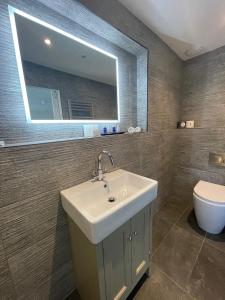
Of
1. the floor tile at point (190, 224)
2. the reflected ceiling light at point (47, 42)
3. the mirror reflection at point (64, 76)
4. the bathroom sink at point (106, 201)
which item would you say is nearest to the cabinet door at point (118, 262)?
the bathroom sink at point (106, 201)

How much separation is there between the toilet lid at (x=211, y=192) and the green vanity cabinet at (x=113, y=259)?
0.86 metres

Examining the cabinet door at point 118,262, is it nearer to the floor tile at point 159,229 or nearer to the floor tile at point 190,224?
→ the floor tile at point 159,229

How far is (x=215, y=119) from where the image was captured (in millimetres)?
1859

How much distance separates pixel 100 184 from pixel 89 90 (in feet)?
2.77

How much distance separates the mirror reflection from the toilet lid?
133cm

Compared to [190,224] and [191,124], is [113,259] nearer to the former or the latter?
[190,224]

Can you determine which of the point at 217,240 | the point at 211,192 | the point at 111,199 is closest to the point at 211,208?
the point at 211,192

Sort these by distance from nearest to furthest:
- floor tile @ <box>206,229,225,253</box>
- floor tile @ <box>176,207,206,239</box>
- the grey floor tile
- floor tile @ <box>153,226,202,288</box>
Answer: the grey floor tile, floor tile @ <box>153,226,202,288</box>, floor tile @ <box>206,229,225,253</box>, floor tile @ <box>176,207,206,239</box>

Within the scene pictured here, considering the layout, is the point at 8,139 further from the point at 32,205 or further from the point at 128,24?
the point at 128,24

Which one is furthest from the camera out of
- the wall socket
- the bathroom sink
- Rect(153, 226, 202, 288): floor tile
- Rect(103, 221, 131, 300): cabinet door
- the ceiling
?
the wall socket

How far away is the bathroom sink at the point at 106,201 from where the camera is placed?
Result: 652 mm

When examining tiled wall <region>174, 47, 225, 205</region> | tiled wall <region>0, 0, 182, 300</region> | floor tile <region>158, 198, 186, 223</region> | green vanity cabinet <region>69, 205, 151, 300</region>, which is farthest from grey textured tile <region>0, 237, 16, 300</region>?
tiled wall <region>174, 47, 225, 205</region>

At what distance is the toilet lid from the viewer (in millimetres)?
1456

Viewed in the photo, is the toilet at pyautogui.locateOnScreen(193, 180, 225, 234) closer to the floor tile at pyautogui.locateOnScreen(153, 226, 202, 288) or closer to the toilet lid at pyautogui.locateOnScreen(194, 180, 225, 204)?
the toilet lid at pyautogui.locateOnScreen(194, 180, 225, 204)
